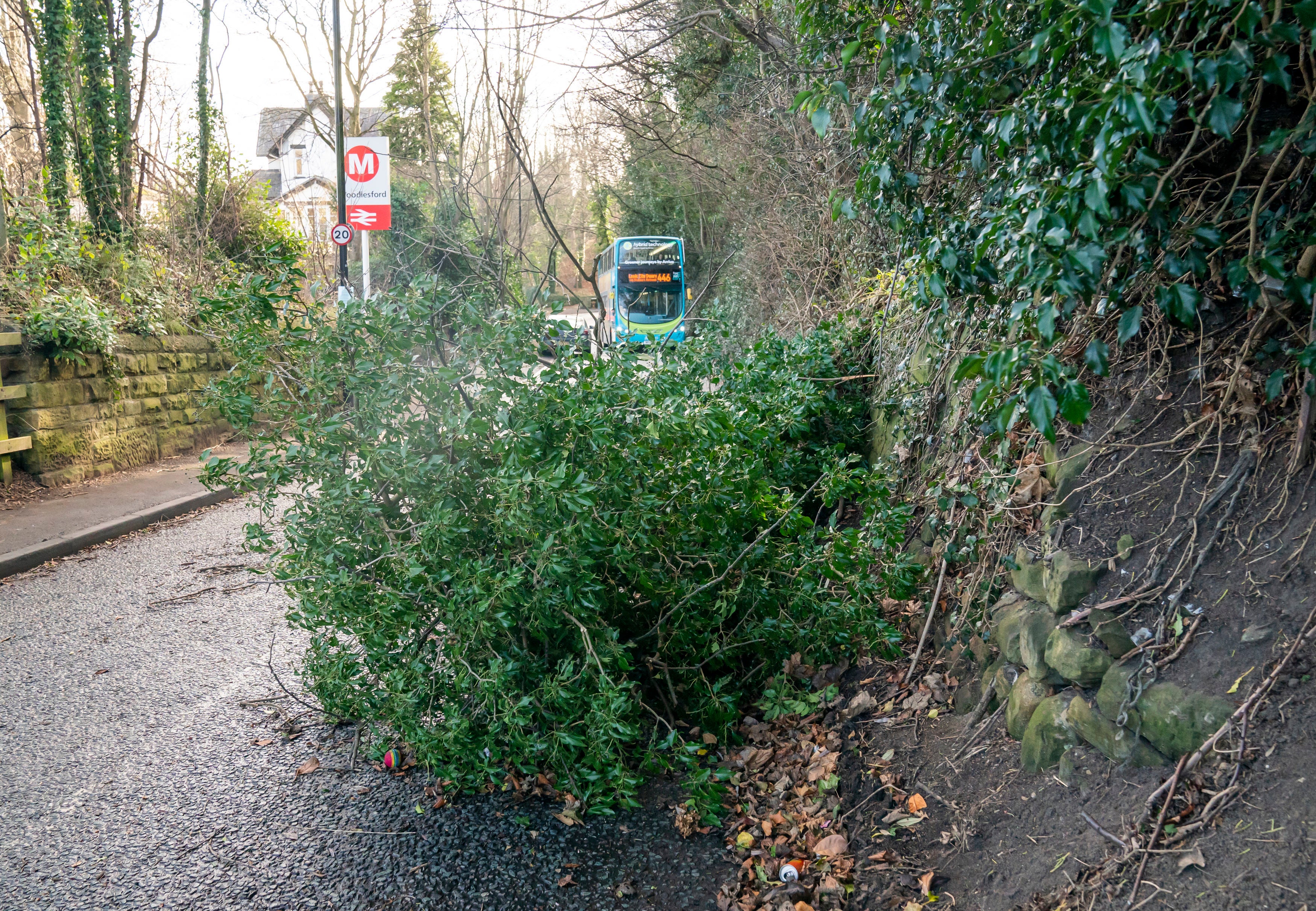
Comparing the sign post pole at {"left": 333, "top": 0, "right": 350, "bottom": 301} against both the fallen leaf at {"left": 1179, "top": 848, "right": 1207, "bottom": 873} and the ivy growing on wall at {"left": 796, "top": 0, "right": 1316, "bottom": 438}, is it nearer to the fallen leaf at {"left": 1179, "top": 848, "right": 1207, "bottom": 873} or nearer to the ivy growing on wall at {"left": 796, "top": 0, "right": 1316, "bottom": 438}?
the ivy growing on wall at {"left": 796, "top": 0, "right": 1316, "bottom": 438}

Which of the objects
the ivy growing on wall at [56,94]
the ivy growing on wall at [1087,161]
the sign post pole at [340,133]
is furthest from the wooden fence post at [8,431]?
the ivy growing on wall at [1087,161]

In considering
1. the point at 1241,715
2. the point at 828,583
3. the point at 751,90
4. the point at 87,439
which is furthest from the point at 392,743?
the point at 751,90

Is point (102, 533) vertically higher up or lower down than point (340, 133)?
lower down

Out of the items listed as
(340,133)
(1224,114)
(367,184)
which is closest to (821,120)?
(1224,114)

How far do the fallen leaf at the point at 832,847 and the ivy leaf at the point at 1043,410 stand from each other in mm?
1759

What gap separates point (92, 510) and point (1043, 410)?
8.99m

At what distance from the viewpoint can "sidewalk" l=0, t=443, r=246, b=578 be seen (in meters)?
7.06

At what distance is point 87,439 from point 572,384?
855 centimetres

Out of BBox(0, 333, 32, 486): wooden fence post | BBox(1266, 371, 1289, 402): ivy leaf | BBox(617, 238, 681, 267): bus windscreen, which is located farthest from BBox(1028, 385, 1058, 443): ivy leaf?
BBox(617, 238, 681, 267): bus windscreen

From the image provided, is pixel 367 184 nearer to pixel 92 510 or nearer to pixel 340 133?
pixel 340 133

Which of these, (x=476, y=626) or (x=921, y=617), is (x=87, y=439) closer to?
(x=476, y=626)

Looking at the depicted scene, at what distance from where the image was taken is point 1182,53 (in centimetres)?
196

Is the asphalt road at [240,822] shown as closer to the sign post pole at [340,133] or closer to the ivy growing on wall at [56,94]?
the ivy growing on wall at [56,94]

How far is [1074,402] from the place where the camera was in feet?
7.14
